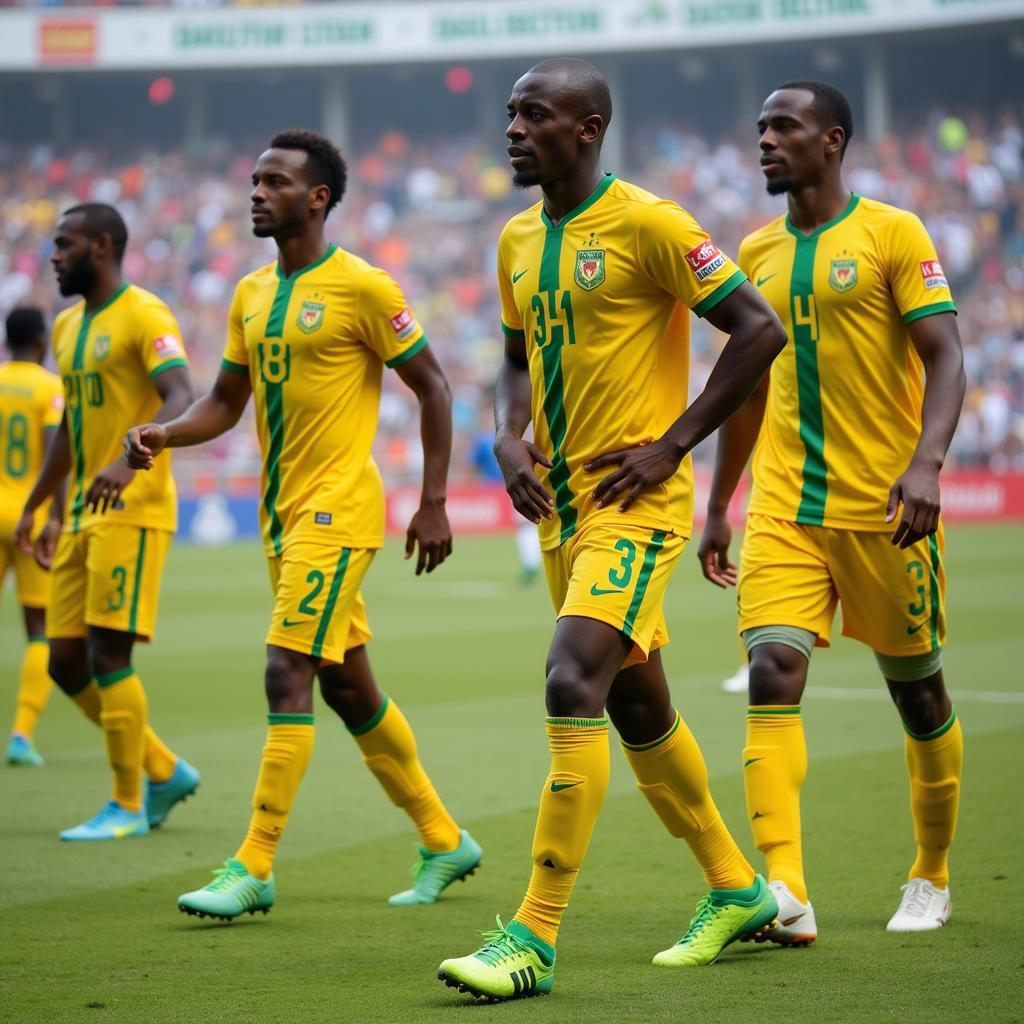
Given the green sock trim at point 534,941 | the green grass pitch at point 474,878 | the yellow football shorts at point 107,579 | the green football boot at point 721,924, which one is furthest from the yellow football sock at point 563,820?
the yellow football shorts at point 107,579

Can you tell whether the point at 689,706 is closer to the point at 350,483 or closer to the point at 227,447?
the point at 350,483

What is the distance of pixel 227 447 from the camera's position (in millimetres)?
32750

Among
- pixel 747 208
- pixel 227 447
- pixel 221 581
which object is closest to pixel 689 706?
pixel 221 581

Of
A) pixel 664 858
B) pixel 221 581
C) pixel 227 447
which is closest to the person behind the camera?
pixel 664 858

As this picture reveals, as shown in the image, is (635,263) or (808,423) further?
(808,423)

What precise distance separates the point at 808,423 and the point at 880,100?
40581 mm

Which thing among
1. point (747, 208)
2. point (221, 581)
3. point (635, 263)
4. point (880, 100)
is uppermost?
point (880, 100)

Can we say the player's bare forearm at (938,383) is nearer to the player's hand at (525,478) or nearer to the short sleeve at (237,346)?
A: the player's hand at (525,478)

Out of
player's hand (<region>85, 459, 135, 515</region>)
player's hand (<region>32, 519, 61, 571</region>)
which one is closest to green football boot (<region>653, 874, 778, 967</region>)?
player's hand (<region>85, 459, 135, 515</region>)

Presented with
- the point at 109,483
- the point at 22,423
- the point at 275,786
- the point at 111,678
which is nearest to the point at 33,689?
the point at 22,423

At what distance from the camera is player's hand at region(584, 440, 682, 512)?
4.46 m

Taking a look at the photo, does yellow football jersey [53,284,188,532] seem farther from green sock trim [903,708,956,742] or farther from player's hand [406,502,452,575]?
green sock trim [903,708,956,742]

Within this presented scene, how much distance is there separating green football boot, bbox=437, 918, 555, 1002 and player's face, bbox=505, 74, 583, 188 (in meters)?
1.92

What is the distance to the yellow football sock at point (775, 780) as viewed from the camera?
16.2 feet
